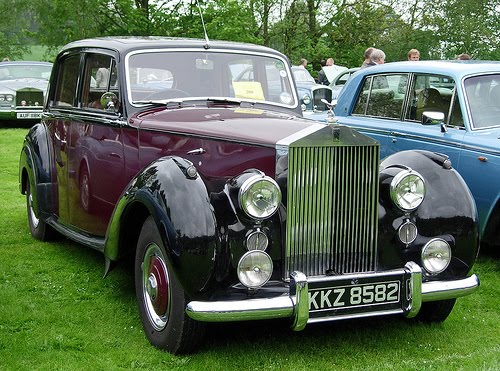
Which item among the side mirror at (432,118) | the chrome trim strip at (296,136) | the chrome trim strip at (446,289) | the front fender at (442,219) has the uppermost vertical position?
the chrome trim strip at (296,136)

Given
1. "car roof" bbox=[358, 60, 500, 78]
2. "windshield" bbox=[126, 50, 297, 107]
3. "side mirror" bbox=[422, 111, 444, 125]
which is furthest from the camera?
"car roof" bbox=[358, 60, 500, 78]

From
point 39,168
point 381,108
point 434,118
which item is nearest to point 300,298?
point 434,118

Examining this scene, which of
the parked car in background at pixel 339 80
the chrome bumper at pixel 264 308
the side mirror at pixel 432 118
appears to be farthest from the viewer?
the parked car in background at pixel 339 80

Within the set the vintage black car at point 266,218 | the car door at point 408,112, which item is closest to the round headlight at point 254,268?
the vintage black car at point 266,218

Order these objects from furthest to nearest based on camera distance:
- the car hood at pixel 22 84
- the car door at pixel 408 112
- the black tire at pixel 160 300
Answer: the car hood at pixel 22 84 → the car door at pixel 408 112 → the black tire at pixel 160 300

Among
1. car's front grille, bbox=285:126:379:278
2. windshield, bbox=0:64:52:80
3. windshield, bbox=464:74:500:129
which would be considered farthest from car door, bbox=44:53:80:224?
windshield, bbox=0:64:52:80

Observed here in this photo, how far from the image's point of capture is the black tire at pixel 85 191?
532 centimetres

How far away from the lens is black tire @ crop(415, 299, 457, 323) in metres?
4.33

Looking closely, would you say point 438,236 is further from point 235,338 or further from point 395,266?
point 235,338

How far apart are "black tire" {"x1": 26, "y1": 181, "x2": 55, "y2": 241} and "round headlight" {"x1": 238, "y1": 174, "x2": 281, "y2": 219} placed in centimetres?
316

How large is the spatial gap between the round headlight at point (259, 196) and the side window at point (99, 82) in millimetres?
1738

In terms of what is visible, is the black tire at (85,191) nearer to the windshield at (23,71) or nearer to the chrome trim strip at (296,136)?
the chrome trim strip at (296,136)

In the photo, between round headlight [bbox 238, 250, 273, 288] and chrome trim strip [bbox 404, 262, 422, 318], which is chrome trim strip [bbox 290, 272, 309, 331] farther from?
chrome trim strip [bbox 404, 262, 422, 318]

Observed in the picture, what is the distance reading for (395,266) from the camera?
4.03 m
